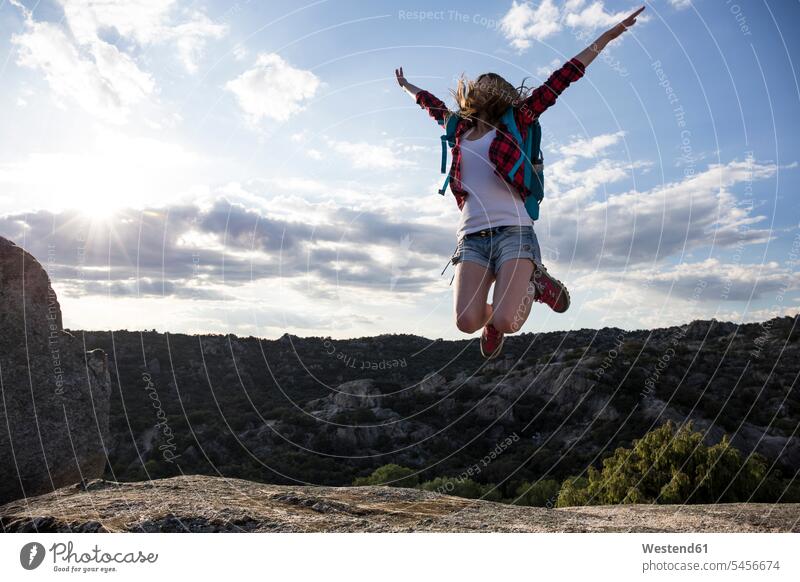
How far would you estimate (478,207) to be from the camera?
752cm

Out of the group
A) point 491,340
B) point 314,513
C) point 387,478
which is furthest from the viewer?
point 387,478

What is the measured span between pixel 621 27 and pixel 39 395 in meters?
10.1

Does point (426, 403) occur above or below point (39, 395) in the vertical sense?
below

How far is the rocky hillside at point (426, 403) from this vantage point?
33.7 m

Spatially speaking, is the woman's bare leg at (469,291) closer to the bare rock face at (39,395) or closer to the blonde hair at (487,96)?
the blonde hair at (487,96)

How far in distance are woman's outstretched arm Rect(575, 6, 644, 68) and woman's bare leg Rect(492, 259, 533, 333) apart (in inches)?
99.8

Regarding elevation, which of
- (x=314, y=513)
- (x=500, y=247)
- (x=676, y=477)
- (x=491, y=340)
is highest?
(x=500, y=247)

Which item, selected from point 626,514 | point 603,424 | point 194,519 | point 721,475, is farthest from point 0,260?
point 603,424

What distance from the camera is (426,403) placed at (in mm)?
43469

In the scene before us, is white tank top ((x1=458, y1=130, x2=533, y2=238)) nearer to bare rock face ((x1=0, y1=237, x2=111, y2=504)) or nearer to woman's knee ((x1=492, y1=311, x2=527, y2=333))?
woman's knee ((x1=492, y1=311, x2=527, y2=333))

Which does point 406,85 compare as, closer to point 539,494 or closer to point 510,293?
point 510,293

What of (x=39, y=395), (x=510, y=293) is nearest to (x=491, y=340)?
(x=510, y=293)

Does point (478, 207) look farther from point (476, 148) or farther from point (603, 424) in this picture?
point (603, 424)

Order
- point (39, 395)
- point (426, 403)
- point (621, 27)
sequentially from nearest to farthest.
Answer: point (621, 27) → point (39, 395) → point (426, 403)
